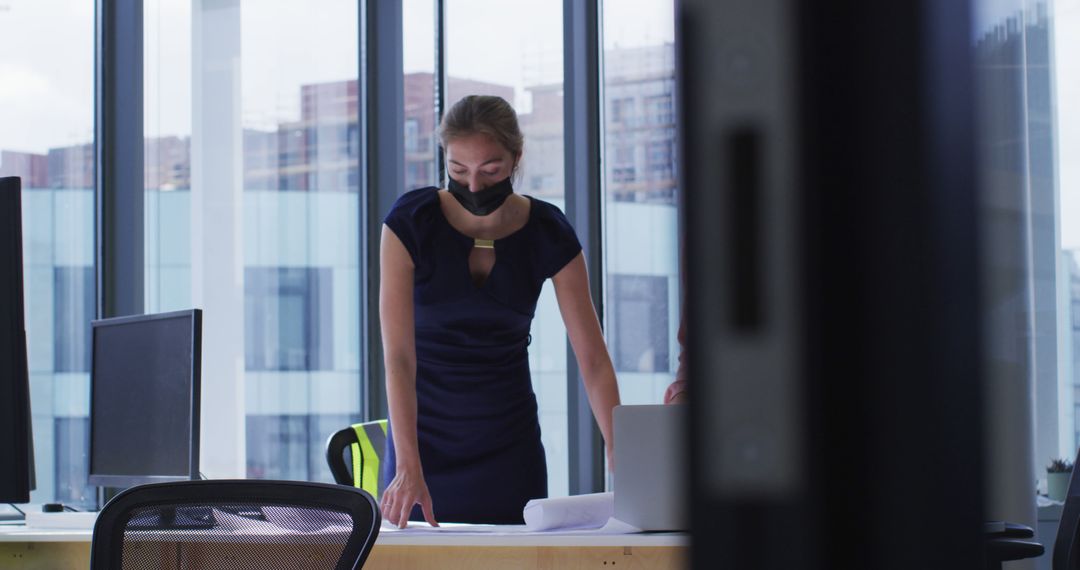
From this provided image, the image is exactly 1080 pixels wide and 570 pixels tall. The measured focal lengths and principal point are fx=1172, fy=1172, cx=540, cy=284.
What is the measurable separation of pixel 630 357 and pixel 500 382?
2394mm

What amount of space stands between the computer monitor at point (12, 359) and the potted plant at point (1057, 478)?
3233mm

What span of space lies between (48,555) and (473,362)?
0.90 m

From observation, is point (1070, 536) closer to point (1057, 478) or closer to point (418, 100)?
point (1057, 478)

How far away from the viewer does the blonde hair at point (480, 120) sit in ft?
7.49

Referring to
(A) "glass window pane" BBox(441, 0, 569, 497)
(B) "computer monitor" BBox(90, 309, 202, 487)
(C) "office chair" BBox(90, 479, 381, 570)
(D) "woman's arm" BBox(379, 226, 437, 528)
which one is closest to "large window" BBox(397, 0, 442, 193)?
(A) "glass window pane" BBox(441, 0, 569, 497)

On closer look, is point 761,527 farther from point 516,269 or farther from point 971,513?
point 516,269

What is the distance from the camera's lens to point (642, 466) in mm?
1764

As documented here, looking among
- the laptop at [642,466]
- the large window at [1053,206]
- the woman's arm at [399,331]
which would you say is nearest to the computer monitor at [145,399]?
the woman's arm at [399,331]

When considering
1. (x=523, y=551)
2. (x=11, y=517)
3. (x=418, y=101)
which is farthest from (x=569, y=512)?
(x=418, y=101)

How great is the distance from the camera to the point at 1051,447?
414 centimetres

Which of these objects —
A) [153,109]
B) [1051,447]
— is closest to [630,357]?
[1051,447]

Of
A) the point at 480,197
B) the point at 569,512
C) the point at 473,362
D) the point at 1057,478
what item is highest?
the point at 480,197

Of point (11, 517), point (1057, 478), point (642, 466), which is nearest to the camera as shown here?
point (642, 466)

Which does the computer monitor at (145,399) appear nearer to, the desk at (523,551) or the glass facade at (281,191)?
the desk at (523,551)
